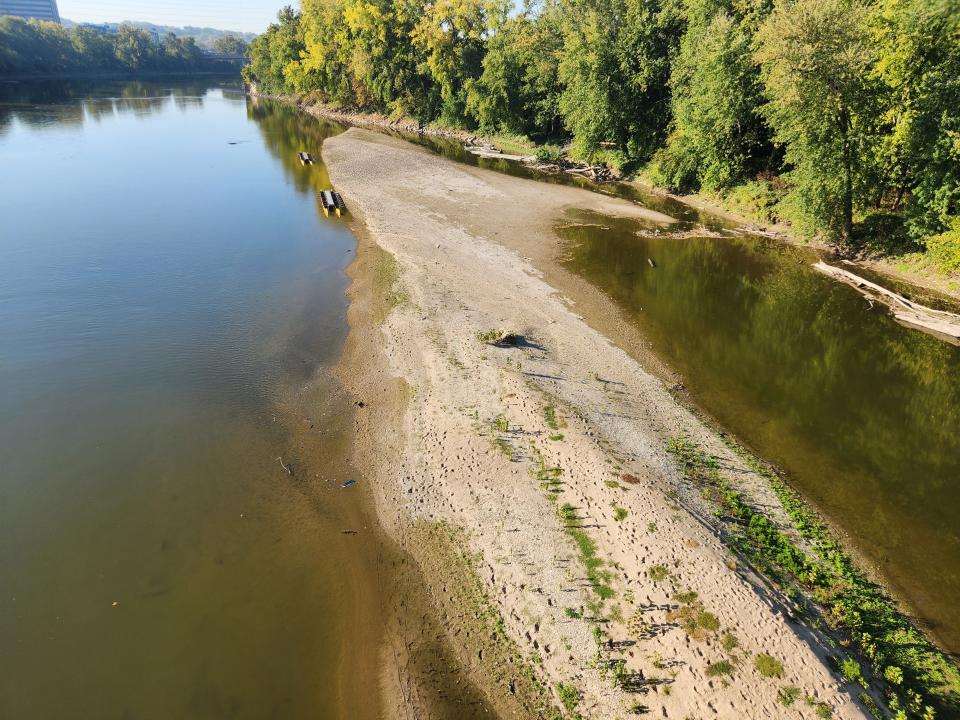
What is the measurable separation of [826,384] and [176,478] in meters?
24.0

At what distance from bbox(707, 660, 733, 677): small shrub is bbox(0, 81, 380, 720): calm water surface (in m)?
6.88

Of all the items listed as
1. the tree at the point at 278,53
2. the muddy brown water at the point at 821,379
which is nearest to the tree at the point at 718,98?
the muddy brown water at the point at 821,379

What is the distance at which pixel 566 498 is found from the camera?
1501 cm

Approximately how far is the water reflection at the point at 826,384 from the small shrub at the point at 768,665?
4.64 meters

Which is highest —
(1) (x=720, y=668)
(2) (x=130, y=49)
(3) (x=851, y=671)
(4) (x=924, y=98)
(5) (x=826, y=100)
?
(4) (x=924, y=98)

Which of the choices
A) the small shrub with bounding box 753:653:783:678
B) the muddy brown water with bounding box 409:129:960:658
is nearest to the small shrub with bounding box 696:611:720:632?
the small shrub with bounding box 753:653:783:678

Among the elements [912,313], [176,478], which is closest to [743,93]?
[912,313]

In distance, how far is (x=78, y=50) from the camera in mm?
149500

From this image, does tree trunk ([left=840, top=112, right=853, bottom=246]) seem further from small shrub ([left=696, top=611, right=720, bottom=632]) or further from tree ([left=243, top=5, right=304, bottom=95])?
tree ([left=243, top=5, right=304, bottom=95])

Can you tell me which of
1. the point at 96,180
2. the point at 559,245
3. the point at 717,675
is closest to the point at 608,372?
the point at 717,675

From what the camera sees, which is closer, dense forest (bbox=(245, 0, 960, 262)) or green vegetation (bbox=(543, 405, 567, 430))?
green vegetation (bbox=(543, 405, 567, 430))

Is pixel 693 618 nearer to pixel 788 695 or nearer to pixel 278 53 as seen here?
pixel 788 695

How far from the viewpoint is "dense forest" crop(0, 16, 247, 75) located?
433 ft

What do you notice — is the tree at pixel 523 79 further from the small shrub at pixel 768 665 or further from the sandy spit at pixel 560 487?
the small shrub at pixel 768 665
